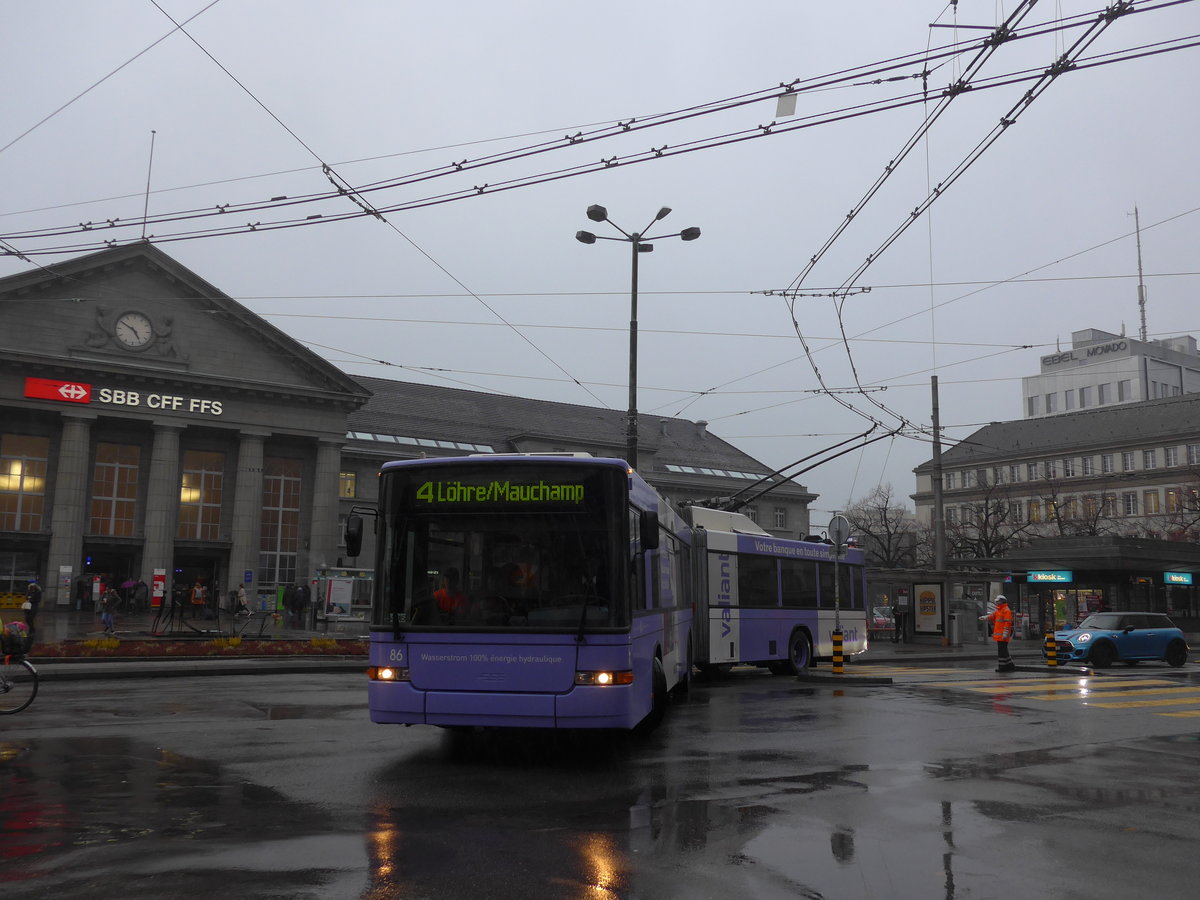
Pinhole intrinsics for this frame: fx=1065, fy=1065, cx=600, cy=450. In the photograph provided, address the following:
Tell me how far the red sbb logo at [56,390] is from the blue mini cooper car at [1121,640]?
138 ft

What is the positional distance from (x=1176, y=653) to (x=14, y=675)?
82.0 feet

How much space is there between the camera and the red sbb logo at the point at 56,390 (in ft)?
156

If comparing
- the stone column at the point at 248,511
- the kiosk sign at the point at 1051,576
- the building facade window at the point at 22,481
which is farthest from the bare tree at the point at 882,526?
the building facade window at the point at 22,481

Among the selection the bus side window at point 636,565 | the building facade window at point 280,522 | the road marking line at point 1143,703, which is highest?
the building facade window at point 280,522

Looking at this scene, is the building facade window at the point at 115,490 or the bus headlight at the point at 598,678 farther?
the building facade window at the point at 115,490

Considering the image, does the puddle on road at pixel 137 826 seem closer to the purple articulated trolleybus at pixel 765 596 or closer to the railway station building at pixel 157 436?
the purple articulated trolleybus at pixel 765 596

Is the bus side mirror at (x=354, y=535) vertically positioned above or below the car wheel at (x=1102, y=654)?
above

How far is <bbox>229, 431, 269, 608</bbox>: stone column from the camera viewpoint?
171ft

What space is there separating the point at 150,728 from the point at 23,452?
43241mm

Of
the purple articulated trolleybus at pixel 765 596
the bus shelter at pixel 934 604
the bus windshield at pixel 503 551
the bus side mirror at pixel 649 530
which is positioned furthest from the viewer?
the bus shelter at pixel 934 604

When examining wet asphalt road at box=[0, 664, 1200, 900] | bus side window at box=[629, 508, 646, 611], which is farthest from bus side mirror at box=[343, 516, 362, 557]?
bus side window at box=[629, 508, 646, 611]

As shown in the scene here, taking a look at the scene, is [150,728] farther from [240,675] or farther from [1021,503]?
[1021,503]

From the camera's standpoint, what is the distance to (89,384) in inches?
1925

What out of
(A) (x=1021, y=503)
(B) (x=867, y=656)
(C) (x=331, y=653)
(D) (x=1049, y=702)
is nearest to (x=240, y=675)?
(C) (x=331, y=653)
